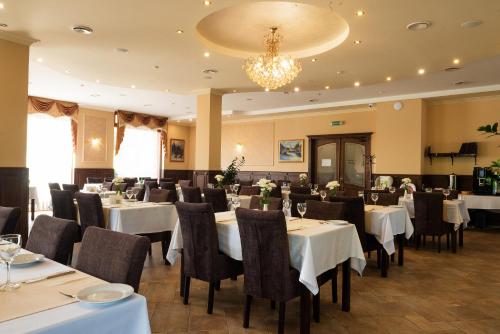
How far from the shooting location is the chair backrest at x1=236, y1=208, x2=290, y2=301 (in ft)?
8.92

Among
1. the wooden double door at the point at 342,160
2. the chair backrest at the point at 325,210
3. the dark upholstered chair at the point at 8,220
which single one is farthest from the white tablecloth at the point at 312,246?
the wooden double door at the point at 342,160

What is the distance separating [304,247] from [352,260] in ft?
2.86

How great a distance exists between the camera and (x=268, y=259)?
2.78 metres

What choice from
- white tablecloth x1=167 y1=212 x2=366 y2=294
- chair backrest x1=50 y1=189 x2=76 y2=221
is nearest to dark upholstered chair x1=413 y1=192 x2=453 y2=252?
white tablecloth x1=167 y1=212 x2=366 y2=294

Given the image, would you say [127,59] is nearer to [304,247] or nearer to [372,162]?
[304,247]

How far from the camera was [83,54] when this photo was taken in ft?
20.7

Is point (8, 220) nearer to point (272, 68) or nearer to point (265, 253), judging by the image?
point (265, 253)

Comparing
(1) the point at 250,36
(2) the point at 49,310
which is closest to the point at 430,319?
(2) the point at 49,310

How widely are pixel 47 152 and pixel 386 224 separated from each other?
1055 centimetres

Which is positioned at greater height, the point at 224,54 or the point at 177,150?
the point at 224,54

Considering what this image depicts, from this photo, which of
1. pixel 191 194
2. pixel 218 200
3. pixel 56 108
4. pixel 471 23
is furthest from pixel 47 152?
pixel 471 23

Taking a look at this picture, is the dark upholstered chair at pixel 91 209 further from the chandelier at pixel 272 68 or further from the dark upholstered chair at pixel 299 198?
the chandelier at pixel 272 68

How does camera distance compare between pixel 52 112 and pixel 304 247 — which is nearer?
pixel 304 247

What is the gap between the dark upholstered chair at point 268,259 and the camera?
272 centimetres
